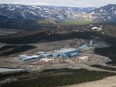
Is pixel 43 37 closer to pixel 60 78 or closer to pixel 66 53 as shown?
pixel 66 53

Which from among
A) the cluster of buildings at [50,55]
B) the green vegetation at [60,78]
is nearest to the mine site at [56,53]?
the cluster of buildings at [50,55]

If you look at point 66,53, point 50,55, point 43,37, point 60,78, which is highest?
point 60,78

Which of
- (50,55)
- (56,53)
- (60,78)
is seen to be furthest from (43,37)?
(60,78)

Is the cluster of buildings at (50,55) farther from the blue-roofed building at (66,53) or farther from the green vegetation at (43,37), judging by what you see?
the green vegetation at (43,37)

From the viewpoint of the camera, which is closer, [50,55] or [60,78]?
[60,78]

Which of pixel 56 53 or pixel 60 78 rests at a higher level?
pixel 60 78

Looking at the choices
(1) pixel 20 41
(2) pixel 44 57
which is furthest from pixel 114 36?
(2) pixel 44 57

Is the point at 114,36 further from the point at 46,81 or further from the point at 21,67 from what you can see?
the point at 46,81

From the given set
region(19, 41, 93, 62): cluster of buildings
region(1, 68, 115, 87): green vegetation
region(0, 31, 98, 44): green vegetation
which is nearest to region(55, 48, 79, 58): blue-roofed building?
region(19, 41, 93, 62): cluster of buildings
